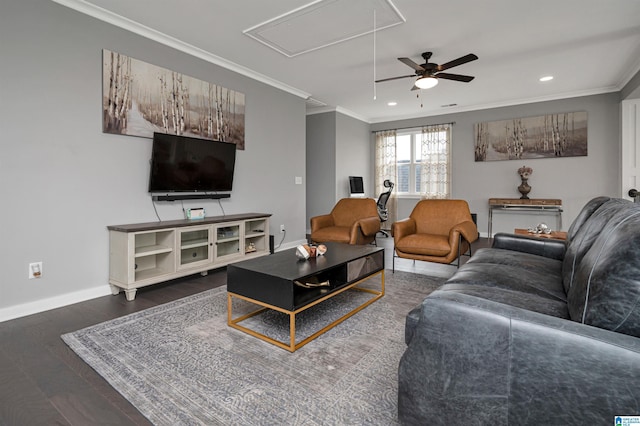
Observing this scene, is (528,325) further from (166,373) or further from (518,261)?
(166,373)

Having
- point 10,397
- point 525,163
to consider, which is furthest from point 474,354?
point 525,163

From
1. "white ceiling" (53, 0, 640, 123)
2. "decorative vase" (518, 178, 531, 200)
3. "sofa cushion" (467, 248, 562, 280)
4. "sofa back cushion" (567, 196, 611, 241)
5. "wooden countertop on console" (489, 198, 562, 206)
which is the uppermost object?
"white ceiling" (53, 0, 640, 123)

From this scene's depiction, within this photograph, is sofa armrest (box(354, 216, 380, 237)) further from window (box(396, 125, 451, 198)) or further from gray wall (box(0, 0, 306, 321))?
window (box(396, 125, 451, 198))

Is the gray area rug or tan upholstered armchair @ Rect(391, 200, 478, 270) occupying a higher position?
tan upholstered armchair @ Rect(391, 200, 478, 270)

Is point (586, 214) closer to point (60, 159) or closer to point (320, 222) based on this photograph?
point (320, 222)

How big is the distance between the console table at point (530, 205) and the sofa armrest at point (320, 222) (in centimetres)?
343

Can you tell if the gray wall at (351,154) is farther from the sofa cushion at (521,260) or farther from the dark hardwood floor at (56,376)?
the dark hardwood floor at (56,376)

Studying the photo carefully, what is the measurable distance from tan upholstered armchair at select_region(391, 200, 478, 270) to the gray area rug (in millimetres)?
832

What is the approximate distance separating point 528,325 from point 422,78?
3.38 meters

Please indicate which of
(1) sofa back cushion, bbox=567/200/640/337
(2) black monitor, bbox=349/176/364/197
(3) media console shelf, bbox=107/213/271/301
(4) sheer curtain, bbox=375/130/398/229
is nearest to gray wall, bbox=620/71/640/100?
(4) sheer curtain, bbox=375/130/398/229

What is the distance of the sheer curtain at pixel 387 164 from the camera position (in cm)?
749

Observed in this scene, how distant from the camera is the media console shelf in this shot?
2881 mm

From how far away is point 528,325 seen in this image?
1.00m

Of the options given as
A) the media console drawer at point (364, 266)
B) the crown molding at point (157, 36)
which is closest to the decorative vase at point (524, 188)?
the media console drawer at point (364, 266)
